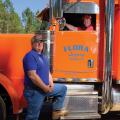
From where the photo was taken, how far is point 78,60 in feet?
24.6

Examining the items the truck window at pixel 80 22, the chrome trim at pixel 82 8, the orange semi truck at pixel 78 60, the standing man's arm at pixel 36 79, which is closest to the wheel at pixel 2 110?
the orange semi truck at pixel 78 60

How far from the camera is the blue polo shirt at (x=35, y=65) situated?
632cm

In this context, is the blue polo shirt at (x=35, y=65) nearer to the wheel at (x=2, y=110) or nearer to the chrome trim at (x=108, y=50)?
the wheel at (x=2, y=110)

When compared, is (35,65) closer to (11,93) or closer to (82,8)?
(11,93)

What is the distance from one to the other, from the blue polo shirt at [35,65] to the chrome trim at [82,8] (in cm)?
146

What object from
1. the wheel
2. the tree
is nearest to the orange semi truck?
the wheel

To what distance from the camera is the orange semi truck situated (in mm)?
7488

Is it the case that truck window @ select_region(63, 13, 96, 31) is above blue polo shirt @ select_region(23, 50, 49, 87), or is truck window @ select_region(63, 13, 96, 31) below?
above

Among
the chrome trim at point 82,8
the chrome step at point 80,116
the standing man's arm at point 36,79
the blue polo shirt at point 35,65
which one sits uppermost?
the chrome trim at point 82,8

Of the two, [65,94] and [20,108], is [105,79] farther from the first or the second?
[20,108]

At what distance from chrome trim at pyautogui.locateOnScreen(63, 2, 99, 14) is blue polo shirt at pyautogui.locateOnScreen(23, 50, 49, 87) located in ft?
4.78

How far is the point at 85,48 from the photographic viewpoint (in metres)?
7.50

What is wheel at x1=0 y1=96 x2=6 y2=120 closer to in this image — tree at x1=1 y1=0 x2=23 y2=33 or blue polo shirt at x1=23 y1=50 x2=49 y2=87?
blue polo shirt at x1=23 y1=50 x2=49 y2=87

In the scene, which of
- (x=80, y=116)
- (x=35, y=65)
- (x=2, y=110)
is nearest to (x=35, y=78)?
(x=35, y=65)
